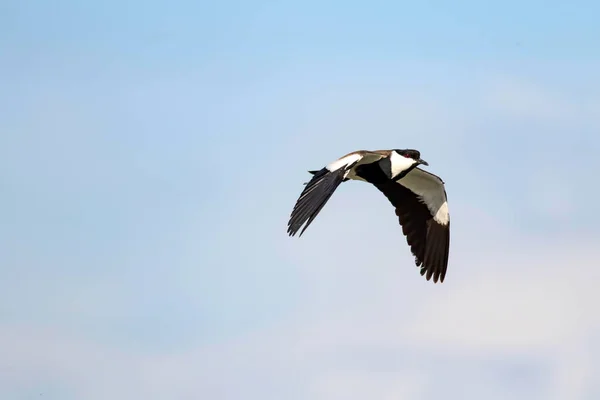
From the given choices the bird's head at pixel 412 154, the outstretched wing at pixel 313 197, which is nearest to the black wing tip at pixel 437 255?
the bird's head at pixel 412 154

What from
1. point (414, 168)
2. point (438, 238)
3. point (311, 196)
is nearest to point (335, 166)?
point (311, 196)

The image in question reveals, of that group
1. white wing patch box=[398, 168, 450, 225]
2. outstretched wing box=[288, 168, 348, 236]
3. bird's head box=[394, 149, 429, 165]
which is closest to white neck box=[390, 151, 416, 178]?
bird's head box=[394, 149, 429, 165]

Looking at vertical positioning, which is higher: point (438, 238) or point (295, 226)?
point (438, 238)

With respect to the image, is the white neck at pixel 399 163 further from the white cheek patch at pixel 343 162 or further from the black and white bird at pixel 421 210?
the white cheek patch at pixel 343 162

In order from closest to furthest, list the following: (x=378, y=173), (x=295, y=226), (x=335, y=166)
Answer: (x=295, y=226) < (x=335, y=166) < (x=378, y=173)

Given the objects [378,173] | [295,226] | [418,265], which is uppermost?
[378,173]

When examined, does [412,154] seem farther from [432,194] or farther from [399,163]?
[432,194]

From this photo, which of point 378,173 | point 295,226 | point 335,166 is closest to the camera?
point 295,226

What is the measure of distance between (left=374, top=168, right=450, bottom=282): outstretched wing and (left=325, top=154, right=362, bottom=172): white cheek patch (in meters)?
3.07

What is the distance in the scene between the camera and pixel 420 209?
22.9 metres

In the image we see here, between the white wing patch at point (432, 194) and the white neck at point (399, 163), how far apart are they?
143 cm

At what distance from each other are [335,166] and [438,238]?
5.04 m

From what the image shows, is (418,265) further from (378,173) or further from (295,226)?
(295,226)

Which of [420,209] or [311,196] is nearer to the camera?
[311,196]
